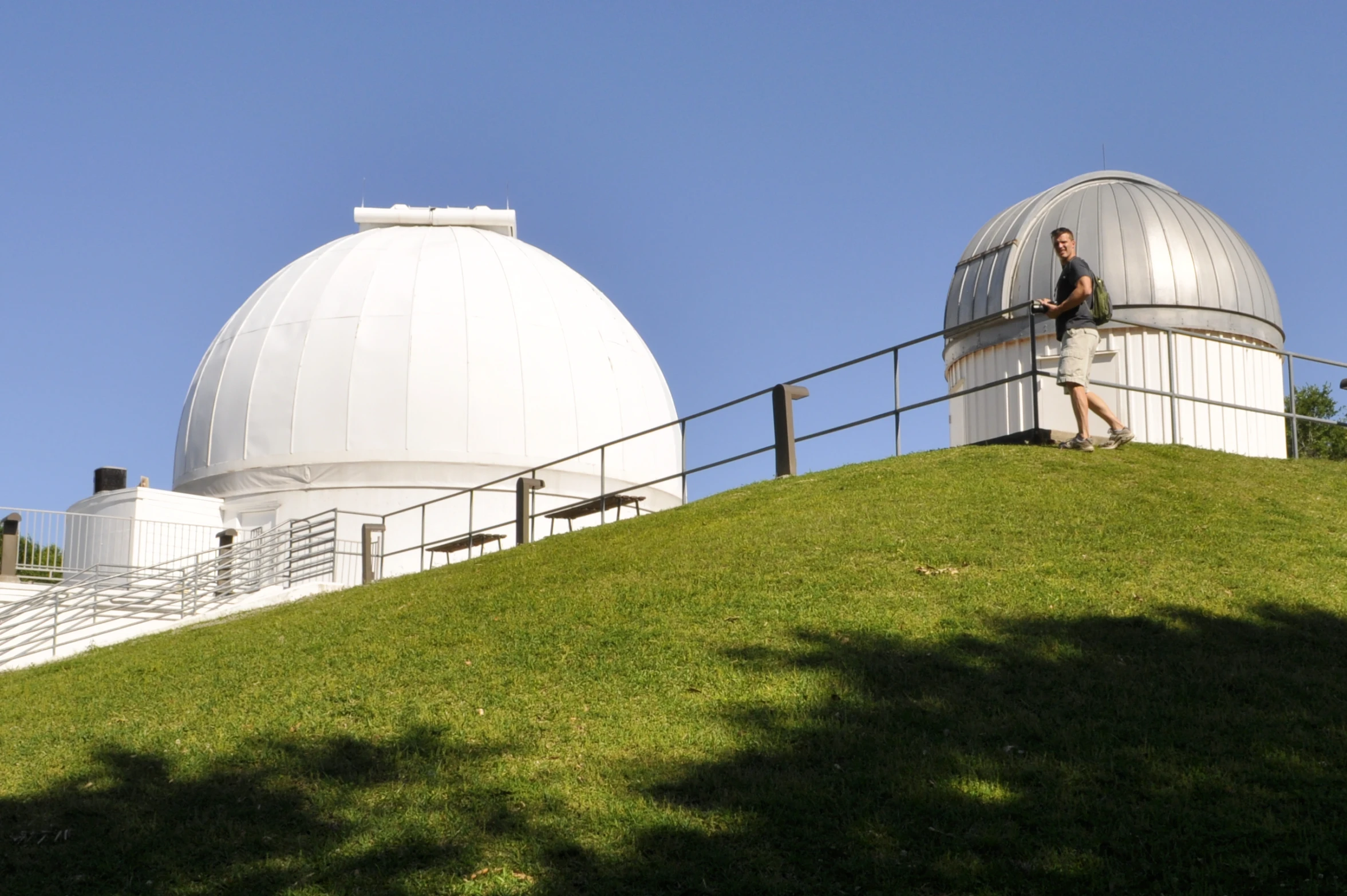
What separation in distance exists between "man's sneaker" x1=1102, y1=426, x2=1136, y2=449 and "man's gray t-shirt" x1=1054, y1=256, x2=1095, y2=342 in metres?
1.21

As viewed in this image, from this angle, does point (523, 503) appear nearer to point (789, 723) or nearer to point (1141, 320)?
point (1141, 320)

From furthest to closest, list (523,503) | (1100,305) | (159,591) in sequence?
(159,591), (523,503), (1100,305)

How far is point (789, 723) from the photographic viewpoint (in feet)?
23.9

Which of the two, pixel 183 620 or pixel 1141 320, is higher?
pixel 1141 320

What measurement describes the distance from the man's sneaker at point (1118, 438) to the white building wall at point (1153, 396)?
633cm

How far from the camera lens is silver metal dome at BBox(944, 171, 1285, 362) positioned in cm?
2117

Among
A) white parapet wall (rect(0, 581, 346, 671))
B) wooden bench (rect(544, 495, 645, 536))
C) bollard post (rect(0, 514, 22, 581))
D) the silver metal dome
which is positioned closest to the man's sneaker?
wooden bench (rect(544, 495, 645, 536))

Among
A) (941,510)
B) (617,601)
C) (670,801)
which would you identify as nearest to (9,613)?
(617,601)

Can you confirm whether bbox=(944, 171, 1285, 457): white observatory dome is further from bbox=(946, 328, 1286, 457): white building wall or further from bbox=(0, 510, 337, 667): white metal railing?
bbox=(0, 510, 337, 667): white metal railing

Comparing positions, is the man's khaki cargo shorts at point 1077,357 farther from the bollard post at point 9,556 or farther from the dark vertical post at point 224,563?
the bollard post at point 9,556

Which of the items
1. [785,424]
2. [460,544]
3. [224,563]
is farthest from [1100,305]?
[224,563]

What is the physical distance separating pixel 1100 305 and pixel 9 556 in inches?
782

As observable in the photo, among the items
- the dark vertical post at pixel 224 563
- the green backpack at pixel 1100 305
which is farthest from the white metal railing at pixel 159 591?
the green backpack at pixel 1100 305

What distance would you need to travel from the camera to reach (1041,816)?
5.93 metres
